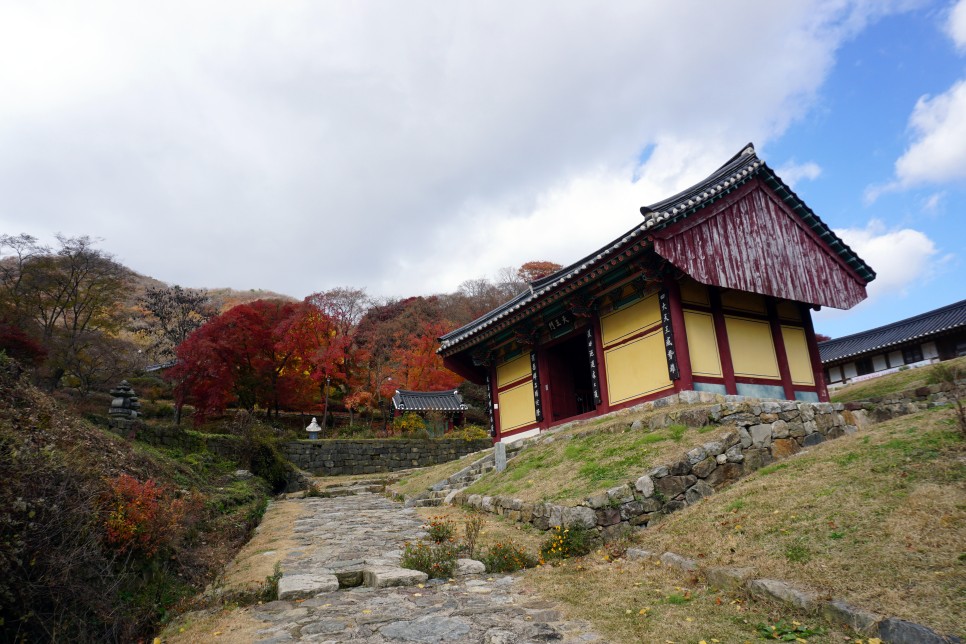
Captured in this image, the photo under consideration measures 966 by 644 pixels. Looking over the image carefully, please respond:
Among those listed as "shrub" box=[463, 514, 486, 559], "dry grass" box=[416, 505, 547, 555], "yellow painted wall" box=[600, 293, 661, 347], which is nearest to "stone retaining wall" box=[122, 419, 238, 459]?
"dry grass" box=[416, 505, 547, 555]

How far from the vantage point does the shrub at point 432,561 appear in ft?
20.6

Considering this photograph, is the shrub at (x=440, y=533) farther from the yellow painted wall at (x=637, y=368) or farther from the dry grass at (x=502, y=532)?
the yellow painted wall at (x=637, y=368)

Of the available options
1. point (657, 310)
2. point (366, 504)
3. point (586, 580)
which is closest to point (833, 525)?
point (586, 580)

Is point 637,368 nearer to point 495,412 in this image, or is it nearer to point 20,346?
point 495,412

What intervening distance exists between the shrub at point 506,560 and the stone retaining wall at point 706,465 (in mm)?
945

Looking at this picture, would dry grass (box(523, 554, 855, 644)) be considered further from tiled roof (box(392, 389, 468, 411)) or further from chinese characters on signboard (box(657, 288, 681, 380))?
tiled roof (box(392, 389, 468, 411))

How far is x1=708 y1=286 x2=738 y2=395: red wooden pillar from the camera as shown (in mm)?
12389

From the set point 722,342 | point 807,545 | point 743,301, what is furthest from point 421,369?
point 807,545

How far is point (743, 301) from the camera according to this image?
44.3ft

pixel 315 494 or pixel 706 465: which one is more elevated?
pixel 706 465

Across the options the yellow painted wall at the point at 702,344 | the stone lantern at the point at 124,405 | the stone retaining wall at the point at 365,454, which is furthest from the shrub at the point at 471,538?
the stone retaining wall at the point at 365,454

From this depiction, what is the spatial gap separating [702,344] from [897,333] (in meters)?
→ 23.5

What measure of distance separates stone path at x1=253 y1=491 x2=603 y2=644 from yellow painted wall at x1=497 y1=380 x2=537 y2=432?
9.33 metres

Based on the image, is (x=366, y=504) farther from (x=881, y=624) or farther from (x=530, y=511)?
(x=881, y=624)
